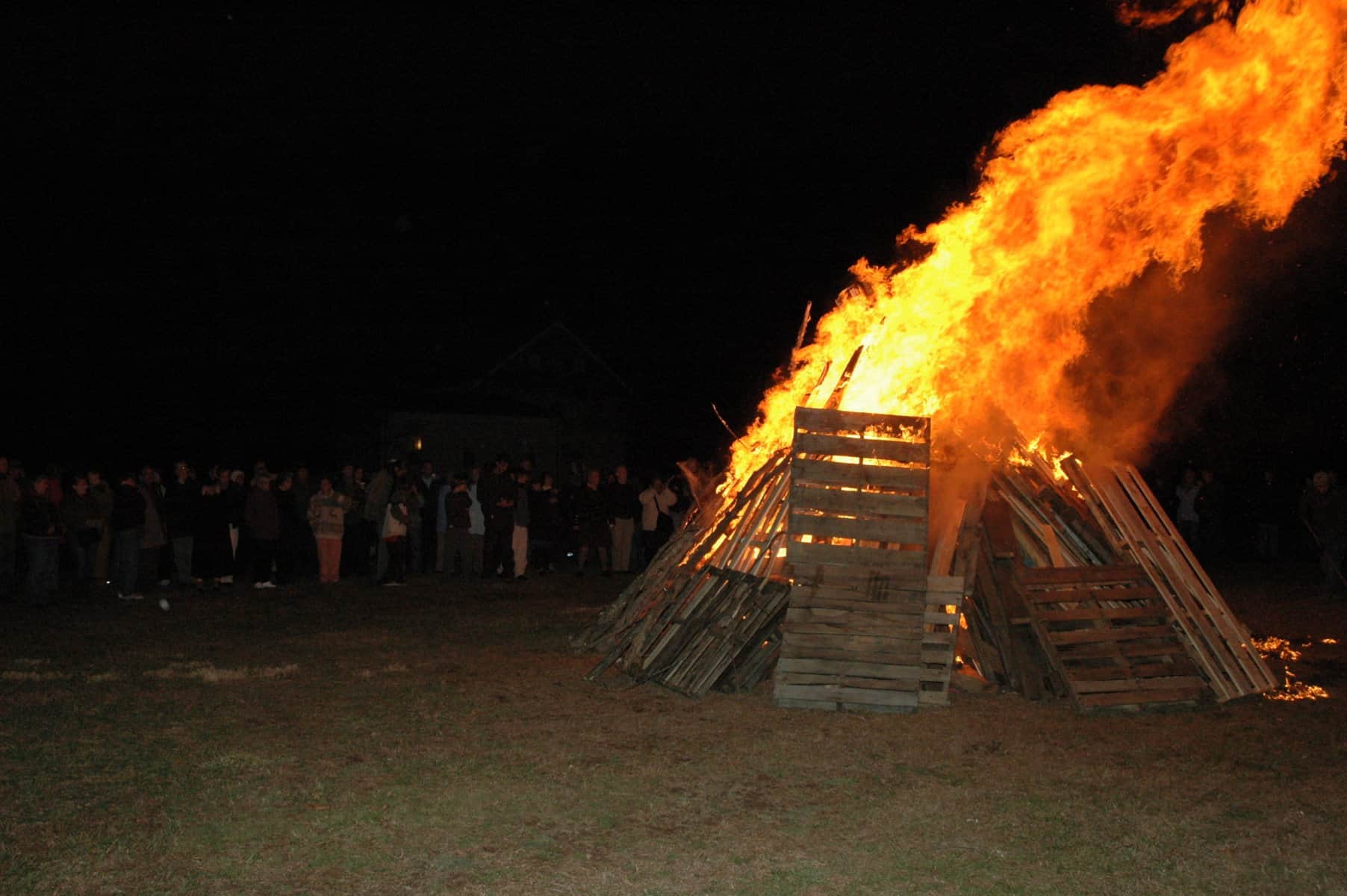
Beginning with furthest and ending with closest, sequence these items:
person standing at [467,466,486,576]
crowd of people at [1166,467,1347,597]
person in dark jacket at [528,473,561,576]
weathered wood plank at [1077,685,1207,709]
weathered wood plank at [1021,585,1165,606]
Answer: crowd of people at [1166,467,1347,597] < person in dark jacket at [528,473,561,576] < person standing at [467,466,486,576] < weathered wood plank at [1021,585,1165,606] < weathered wood plank at [1077,685,1207,709]

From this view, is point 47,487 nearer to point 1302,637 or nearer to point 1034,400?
point 1034,400

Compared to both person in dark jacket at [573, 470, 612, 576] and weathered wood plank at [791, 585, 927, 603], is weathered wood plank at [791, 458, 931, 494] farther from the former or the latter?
person in dark jacket at [573, 470, 612, 576]

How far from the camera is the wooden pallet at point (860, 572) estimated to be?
9234mm

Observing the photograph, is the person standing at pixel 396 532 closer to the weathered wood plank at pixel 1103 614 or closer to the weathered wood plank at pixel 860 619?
the weathered wood plank at pixel 860 619

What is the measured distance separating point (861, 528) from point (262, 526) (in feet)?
33.4

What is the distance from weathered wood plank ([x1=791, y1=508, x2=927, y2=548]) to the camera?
9.65 m

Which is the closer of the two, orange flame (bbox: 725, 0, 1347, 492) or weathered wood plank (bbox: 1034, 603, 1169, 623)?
weathered wood plank (bbox: 1034, 603, 1169, 623)

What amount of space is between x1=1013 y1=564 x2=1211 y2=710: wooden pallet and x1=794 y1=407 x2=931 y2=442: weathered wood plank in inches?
60.6

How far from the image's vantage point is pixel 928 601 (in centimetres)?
970

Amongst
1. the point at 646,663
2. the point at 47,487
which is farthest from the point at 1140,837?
the point at 47,487

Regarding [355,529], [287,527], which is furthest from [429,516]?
[287,527]

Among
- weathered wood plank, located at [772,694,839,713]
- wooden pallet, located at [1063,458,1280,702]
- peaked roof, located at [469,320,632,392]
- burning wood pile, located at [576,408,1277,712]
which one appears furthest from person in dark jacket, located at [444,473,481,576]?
peaked roof, located at [469,320,632,392]

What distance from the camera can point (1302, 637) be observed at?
43.2 feet

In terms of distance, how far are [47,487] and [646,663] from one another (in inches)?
394
